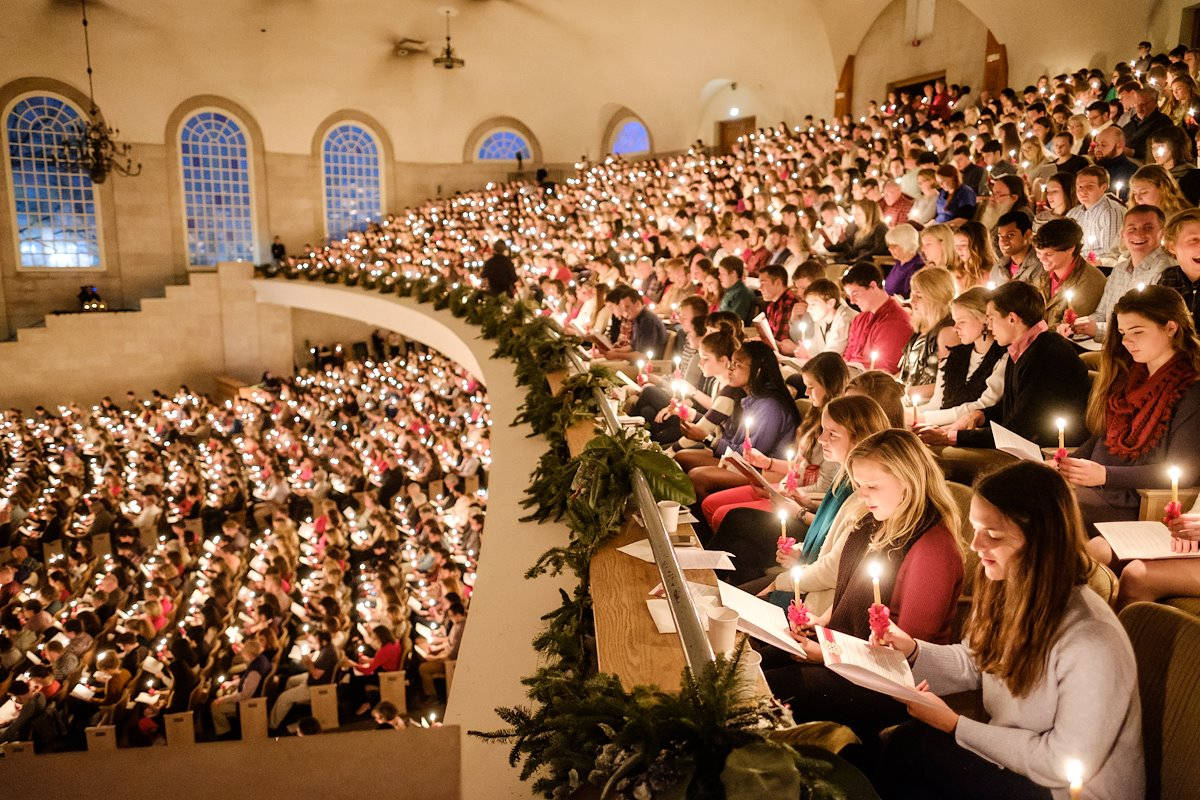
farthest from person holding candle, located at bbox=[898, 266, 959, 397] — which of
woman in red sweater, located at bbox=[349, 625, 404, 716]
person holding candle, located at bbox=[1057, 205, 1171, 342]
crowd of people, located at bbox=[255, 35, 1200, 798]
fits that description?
woman in red sweater, located at bbox=[349, 625, 404, 716]

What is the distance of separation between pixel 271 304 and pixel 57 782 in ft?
58.5

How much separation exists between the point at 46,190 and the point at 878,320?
63.4 ft

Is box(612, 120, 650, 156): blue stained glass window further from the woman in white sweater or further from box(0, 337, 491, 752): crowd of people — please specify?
the woman in white sweater

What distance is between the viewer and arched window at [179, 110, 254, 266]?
19.6m

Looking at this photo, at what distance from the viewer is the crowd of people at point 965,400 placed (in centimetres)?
194

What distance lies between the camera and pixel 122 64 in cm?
1827

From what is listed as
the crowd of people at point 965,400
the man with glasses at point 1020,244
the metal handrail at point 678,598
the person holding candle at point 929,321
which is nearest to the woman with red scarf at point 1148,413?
the crowd of people at point 965,400

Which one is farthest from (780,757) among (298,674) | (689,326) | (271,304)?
(271,304)

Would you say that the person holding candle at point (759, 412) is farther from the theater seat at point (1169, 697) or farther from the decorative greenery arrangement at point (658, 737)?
the theater seat at point (1169, 697)

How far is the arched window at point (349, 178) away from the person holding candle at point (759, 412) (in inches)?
760

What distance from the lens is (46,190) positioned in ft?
59.3

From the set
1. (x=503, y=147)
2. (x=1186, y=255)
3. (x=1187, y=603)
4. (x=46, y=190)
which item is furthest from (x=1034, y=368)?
(x=503, y=147)

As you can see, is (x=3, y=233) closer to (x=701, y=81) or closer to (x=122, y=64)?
(x=122, y=64)

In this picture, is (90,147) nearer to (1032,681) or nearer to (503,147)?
(503,147)
